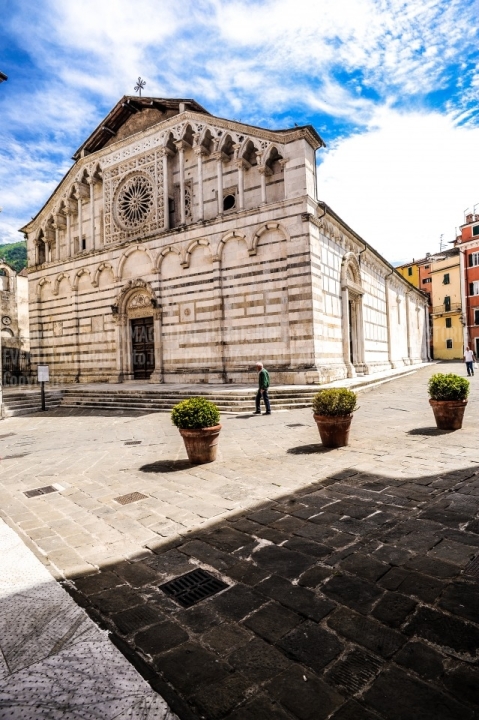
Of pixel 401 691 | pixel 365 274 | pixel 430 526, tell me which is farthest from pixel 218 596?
pixel 365 274

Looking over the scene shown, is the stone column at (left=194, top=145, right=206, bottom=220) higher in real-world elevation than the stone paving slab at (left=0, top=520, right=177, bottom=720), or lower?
higher

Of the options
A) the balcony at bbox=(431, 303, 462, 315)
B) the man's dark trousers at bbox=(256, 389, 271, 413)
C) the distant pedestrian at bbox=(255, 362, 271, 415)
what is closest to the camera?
the distant pedestrian at bbox=(255, 362, 271, 415)

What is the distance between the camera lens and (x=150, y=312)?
19.0 metres

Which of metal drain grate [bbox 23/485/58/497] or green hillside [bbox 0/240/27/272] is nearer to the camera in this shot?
metal drain grate [bbox 23/485/58/497]

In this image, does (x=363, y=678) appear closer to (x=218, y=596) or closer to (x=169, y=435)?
(x=218, y=596)

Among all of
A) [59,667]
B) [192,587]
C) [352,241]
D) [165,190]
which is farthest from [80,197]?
[59,667]

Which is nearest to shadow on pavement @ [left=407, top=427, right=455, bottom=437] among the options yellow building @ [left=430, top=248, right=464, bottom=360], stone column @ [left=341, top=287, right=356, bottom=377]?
stone column @ [left=341, top=287, right=356, bottom=377]

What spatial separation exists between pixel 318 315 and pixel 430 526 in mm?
12137

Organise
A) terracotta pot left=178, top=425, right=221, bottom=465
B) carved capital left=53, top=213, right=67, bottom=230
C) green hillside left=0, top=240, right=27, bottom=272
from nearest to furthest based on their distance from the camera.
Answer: terracotta pot left=178, top=425, right=221, bottom=465 → carved capital left=53, top=213, right=67, bottom=230 → green hillside left=0, top=240, right=27, bottom=272

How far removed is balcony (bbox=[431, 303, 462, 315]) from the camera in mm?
44125

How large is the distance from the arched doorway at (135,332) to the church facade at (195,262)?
67 millimetres

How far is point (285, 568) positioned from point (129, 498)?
2.48 m

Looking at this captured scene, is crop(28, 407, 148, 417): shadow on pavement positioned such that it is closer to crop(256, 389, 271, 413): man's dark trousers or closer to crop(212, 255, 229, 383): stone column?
crop(256, 389, 271, 413): man's dark trousers

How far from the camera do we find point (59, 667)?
2057 mm
